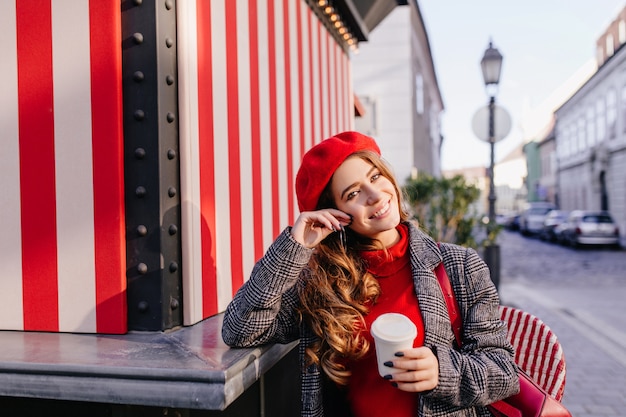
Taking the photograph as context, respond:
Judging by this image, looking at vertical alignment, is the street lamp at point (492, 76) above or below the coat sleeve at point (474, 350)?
above

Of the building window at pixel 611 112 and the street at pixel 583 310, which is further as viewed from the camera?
the building window at pixel 611 112

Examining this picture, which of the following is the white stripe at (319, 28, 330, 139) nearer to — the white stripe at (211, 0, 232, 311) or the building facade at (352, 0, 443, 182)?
the white stripe at (211, 0, 232, 311)

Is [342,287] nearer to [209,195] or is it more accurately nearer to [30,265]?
[209,195]

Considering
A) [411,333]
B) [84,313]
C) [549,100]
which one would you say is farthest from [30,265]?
[549,100]

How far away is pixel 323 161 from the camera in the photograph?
1762 millimetres

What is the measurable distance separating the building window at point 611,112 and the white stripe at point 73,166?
30.4m

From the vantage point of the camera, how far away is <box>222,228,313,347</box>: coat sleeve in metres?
1.62

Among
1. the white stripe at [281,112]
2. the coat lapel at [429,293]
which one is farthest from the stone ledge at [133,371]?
the white stripe at [281,112]

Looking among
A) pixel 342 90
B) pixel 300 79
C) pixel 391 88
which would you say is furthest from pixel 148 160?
pixel 391 88

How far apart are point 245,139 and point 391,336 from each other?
1.26 meters

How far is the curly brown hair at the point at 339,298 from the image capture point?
1671mm

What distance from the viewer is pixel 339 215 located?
1.76 meters

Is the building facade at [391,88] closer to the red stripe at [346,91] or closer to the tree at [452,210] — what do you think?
the tree at [452,210]

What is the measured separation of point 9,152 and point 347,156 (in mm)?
1147
